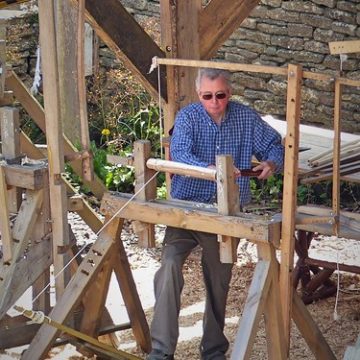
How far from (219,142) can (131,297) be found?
1.12 m

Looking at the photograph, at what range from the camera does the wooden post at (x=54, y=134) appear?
543cm

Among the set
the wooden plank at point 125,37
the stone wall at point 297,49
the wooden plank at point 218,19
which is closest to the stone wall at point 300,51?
the stone wall at point 297,49

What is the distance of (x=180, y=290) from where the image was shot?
5.59m

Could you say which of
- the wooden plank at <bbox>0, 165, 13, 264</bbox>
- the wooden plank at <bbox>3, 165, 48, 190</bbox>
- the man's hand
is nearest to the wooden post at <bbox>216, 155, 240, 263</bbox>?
the man's hand

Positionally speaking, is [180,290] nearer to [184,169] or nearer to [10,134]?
[184,169]

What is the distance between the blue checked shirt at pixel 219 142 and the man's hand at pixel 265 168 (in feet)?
0.19

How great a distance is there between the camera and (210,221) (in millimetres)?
5328

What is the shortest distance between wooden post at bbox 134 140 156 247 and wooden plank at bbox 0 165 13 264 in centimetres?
71

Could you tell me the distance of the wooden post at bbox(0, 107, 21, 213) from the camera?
5703 mm

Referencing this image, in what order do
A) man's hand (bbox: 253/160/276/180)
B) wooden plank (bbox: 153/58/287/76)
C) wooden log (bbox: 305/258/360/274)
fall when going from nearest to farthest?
1. wooden plank (bbox: 153/58/287/76)
2. man's hand (bbox: 253/160/276/180)
3. wooden log (bbox: 305/258/360/274)

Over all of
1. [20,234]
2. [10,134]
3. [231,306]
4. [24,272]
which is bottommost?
[231,306]

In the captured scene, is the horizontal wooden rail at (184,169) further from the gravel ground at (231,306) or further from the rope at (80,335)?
the gravel ground at (231,306)

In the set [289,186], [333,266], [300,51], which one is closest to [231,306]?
[333,266]

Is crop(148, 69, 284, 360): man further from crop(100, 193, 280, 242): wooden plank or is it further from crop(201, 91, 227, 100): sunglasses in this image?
crop(100, 193, 280, 242): wooden plank
